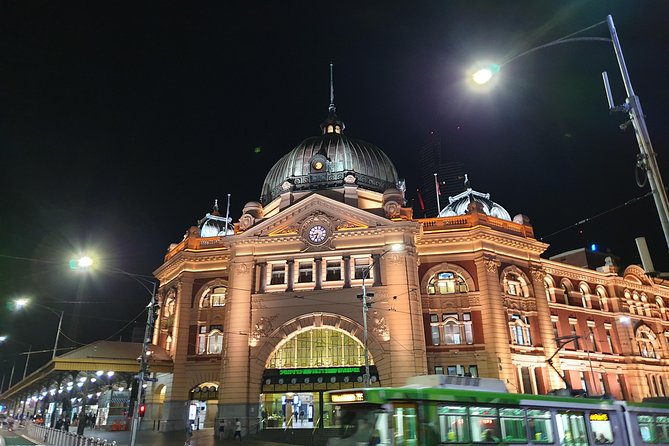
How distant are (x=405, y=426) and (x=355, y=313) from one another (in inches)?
1054

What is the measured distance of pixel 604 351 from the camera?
5134cm

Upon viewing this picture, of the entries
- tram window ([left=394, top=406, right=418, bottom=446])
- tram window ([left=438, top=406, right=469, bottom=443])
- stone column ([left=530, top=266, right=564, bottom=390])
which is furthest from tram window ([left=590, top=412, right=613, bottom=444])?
stone column ([left=530, top=266, right=564, bottom=390])

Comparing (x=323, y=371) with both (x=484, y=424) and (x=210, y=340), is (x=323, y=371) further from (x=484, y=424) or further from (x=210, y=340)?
(x=484, y=424)

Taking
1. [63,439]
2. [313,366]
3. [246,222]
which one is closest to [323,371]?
[313,366]

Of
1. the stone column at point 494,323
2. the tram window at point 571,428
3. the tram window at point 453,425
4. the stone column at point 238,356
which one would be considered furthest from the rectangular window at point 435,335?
the tram window at point 453,425

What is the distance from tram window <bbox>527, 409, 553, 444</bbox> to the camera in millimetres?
16484

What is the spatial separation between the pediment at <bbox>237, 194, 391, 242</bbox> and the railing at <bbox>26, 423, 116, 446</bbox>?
848 inches

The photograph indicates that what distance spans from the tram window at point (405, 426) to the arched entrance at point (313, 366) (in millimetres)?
25268

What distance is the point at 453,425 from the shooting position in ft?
49.2

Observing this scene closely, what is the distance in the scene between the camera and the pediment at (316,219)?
43969mm

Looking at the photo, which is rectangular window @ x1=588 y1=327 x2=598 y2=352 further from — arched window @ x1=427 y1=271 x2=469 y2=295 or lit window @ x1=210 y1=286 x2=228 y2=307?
lit window @ x1=210 y1=286 x2=228 y2=307

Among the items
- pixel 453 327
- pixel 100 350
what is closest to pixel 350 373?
pixel 453 327

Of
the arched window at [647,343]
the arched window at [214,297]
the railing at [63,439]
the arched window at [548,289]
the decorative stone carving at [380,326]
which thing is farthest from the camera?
the arched window at [647,343]

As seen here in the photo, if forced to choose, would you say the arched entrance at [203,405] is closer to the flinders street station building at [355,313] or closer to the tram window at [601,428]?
the flinders street station building at [355,313]
